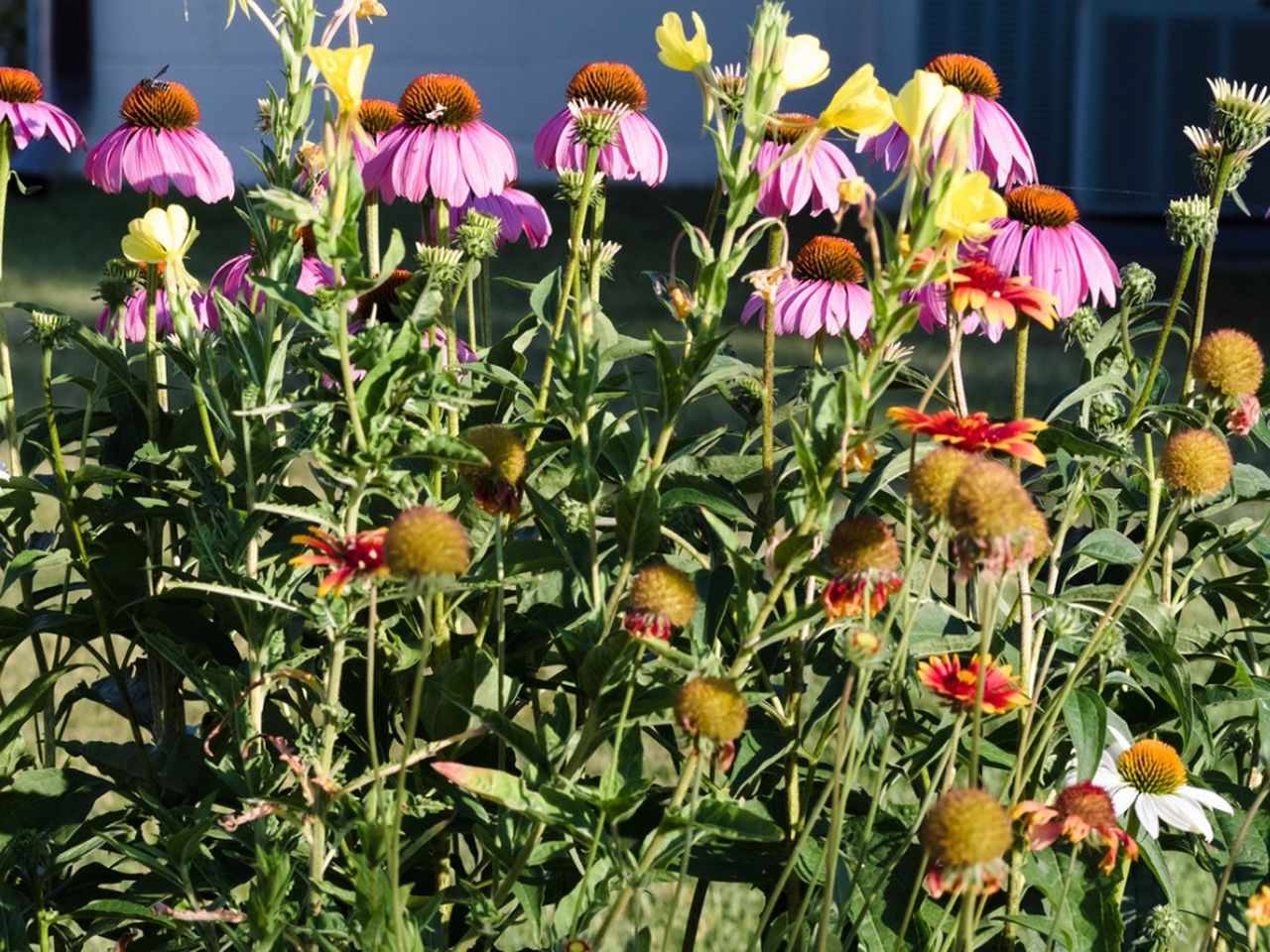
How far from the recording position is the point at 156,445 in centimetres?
128

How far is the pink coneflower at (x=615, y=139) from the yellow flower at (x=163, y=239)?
40cm

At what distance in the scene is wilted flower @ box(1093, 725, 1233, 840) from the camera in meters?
1.13

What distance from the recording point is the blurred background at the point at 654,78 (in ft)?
24.2

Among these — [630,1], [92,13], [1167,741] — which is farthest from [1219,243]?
[1167,741]

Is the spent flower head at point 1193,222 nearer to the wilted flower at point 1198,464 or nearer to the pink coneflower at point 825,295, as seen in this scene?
the pink coneflower at point 825,295

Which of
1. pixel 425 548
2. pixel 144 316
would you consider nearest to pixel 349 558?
pixel 425 548

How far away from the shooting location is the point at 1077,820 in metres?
0.99

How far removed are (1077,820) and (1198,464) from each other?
0.74 feet

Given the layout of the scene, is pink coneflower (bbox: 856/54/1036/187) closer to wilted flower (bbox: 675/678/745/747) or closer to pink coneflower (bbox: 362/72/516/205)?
pink coneflower (bbox: 362/72/516/205)

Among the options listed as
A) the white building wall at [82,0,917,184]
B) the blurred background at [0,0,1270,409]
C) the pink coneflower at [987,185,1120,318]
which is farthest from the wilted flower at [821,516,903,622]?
Result: the white building wall at [82,0,917,184]

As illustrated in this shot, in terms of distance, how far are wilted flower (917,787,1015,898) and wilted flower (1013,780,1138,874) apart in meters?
0.14

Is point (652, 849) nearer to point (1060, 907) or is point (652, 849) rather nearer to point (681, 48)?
point (1060, 907)

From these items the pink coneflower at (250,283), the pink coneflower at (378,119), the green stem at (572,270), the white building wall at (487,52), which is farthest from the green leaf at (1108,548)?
the white building wall at (487,52)

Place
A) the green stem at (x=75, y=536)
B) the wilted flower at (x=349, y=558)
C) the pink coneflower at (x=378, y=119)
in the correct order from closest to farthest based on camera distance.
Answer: the wilted flower at (x=349, y=558)
the green stem at (x=75, y=536)
the pink coneflower at (x=378, y=119)
